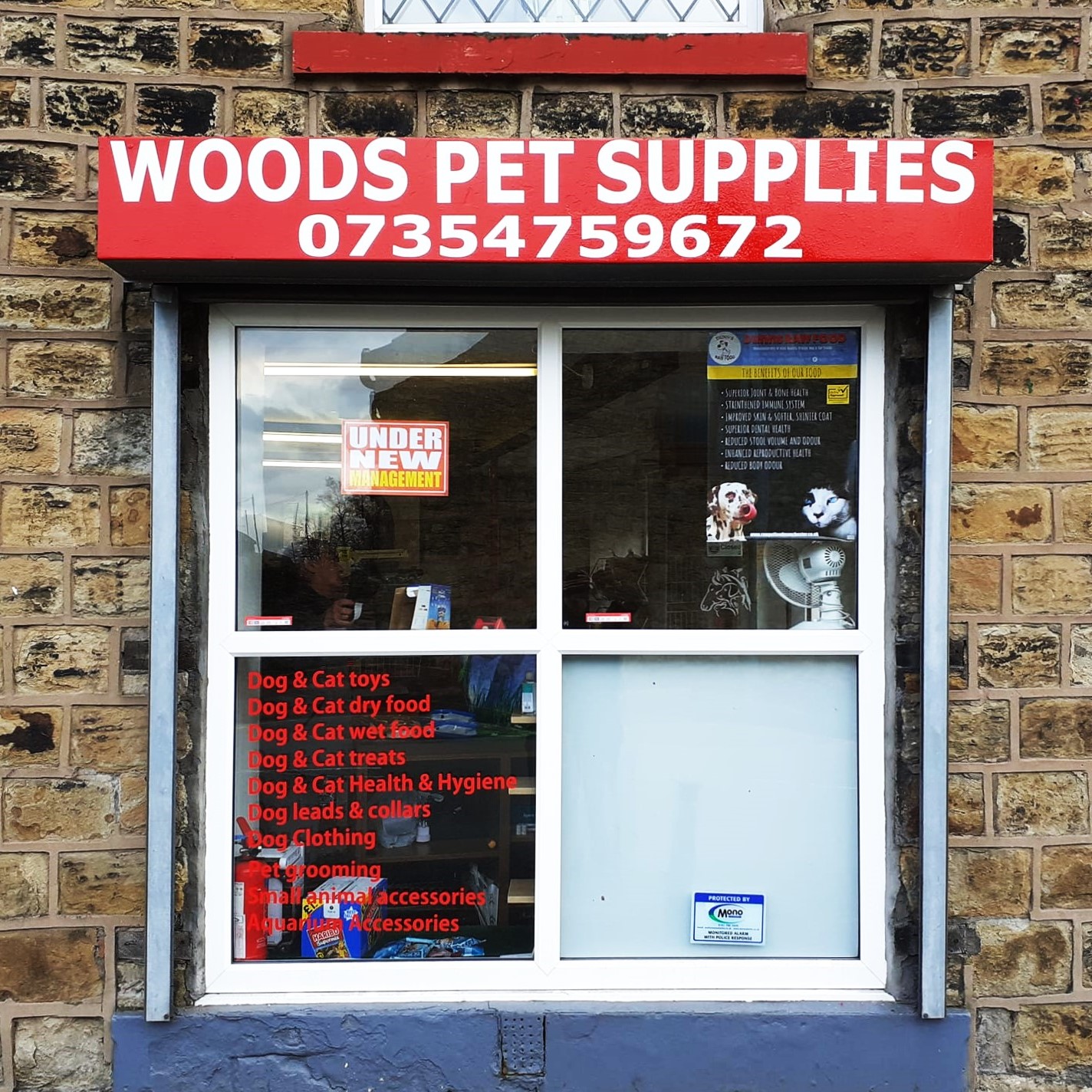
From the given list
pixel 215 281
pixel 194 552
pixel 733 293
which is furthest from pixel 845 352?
pixel 194 552

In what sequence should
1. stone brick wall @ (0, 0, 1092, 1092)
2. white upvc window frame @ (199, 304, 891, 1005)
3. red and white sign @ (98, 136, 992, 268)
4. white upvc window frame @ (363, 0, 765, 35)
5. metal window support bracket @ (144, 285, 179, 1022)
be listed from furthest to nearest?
white upvc window frame @ (363, 0, 765, 35) < white upvc window frame @ (199, 304, 891, 1005) < stone brick wall @ (0, 0, 1092, 1092) < metal window support bracket @ (144, 285, 179, 1022) < red and white sign @ (98, 136, 992, 268)

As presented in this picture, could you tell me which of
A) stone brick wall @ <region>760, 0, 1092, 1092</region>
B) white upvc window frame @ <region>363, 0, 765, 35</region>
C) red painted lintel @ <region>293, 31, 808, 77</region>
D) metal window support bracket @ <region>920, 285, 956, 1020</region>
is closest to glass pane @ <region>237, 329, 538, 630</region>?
red painted lintel @ <region>293, 31, 808, 77</region>

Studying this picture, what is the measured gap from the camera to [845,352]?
11.5 feet

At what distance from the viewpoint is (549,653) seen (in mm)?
3467

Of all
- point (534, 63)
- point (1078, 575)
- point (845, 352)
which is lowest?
point (1078, 575)

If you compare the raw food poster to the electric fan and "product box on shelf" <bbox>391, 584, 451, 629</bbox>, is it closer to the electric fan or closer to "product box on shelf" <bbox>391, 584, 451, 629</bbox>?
the electric fan

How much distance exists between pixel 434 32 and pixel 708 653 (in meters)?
2.50

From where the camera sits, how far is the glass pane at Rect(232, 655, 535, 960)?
3.48 metres

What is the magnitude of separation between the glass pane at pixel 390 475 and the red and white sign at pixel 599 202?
495mm

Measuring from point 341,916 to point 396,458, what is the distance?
169 cm

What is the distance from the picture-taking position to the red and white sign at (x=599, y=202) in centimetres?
305

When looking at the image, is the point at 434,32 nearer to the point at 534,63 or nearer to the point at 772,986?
the point at 534,63

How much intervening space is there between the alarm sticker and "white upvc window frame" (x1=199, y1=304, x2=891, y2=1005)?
0.26 ft

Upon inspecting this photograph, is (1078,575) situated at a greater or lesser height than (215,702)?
greater
